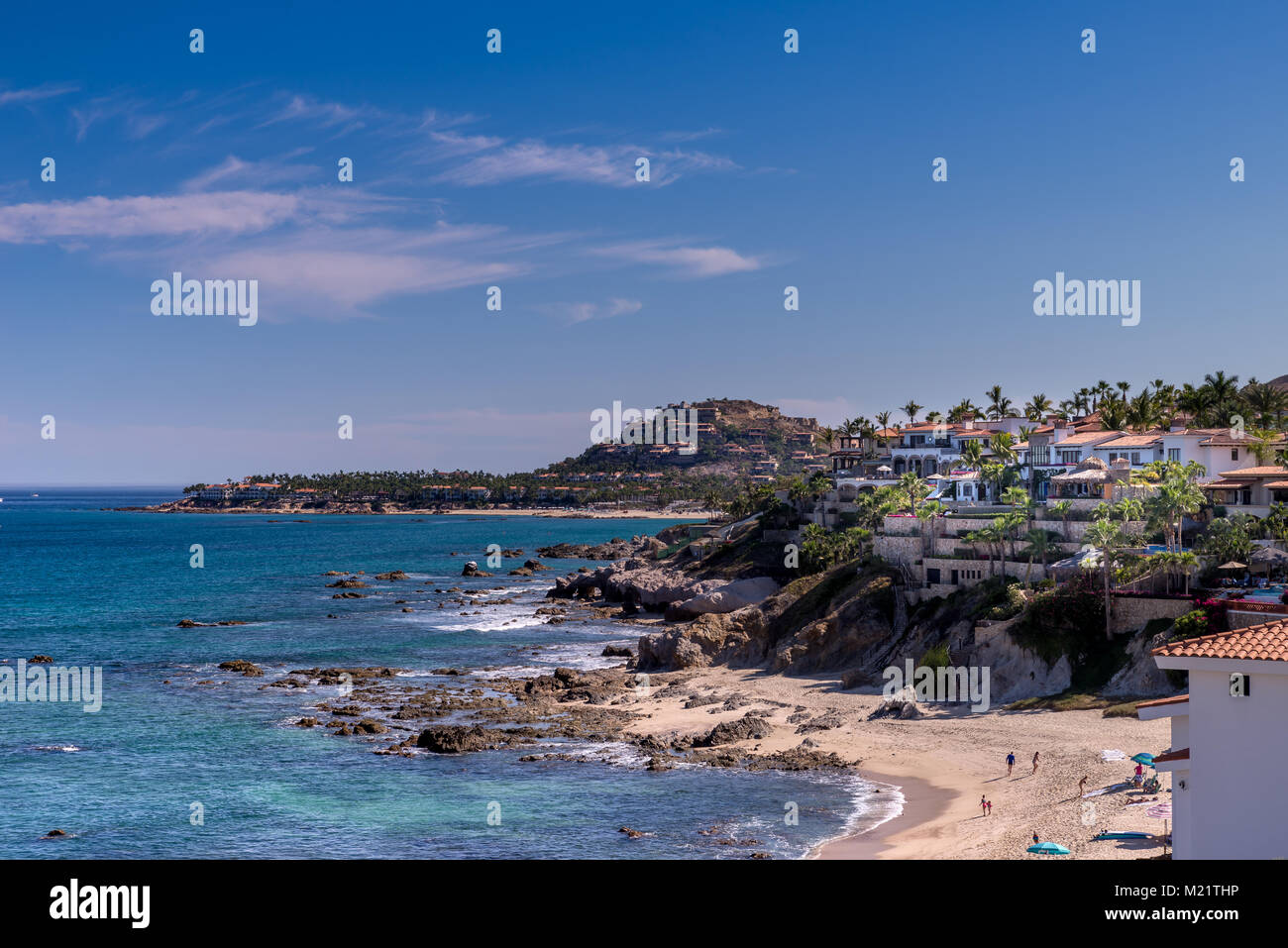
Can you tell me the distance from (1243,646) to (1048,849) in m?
17.7

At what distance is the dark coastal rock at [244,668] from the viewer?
72.4 m

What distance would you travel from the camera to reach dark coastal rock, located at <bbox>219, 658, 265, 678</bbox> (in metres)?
72.4

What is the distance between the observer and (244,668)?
242 feet

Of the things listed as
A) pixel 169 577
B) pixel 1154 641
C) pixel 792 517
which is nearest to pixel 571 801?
pixel 1154 641

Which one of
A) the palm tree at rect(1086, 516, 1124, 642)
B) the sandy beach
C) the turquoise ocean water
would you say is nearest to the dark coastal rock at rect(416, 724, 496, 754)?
the turquoise ocean water

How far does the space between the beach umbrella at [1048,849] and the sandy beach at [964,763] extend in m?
0.57

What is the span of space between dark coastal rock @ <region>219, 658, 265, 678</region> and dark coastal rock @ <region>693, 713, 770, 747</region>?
36099 millimetres

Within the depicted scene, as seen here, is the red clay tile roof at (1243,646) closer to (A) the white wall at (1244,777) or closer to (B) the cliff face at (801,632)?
(A) the white wall at (1244,777)

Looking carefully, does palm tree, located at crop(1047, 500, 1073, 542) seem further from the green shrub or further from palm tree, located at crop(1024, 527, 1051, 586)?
the green shrub

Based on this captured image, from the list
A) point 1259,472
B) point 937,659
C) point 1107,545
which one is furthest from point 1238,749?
point 1259,472

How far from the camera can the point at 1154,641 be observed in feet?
166

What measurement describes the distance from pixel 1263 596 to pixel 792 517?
56991 mm

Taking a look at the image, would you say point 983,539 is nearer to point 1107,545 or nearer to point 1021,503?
point 1021,503

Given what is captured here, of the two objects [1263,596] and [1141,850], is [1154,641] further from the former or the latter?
[1141,850]
